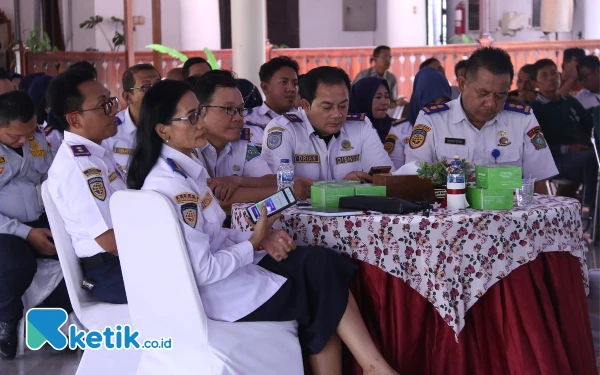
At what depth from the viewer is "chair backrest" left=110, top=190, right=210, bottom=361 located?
2311mm

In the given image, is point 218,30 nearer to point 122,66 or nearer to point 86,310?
point 122,66

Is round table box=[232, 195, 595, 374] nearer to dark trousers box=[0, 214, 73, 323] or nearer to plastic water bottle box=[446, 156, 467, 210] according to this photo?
plastic water bottle box=[446, 156, 467, 210]

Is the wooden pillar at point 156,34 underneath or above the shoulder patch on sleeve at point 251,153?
above

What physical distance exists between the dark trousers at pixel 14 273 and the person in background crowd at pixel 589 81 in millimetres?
4861

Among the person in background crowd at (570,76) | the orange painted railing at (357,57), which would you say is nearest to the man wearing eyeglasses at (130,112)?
the person in background crowd at (570,76)

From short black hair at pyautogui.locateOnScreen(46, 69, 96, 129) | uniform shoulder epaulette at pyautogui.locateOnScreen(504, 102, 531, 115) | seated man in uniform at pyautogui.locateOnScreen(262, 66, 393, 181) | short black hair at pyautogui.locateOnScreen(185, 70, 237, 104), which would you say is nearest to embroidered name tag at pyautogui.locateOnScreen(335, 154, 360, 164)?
seated man in uniform at pyautogui.locateOnScreen(262, 66, 393, 181)

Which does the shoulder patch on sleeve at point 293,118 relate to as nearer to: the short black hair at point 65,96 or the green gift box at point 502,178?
the short black hair at point 65,96

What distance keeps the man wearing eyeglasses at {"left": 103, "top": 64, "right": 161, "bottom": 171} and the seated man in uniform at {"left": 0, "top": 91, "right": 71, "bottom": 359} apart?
36 centimetres

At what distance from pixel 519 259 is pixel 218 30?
1094cm

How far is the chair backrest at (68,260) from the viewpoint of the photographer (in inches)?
108

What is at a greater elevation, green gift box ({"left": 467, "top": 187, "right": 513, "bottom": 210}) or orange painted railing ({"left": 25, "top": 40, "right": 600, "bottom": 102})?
orange painted railing ({"left": 25, "top": 40, "right": 600, "bottom": 102})

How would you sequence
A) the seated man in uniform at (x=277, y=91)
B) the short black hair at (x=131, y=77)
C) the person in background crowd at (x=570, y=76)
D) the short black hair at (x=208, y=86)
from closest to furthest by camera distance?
the short black hair at (x=208, y=86), the short black hair at (x=131, y=77), the seated man in uniform at (x=277, y=91), the person in background crowd at (x=570, y=76)

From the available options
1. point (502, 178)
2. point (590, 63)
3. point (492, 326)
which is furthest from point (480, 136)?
point (590, 63)

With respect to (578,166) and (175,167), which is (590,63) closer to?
(578,166)
